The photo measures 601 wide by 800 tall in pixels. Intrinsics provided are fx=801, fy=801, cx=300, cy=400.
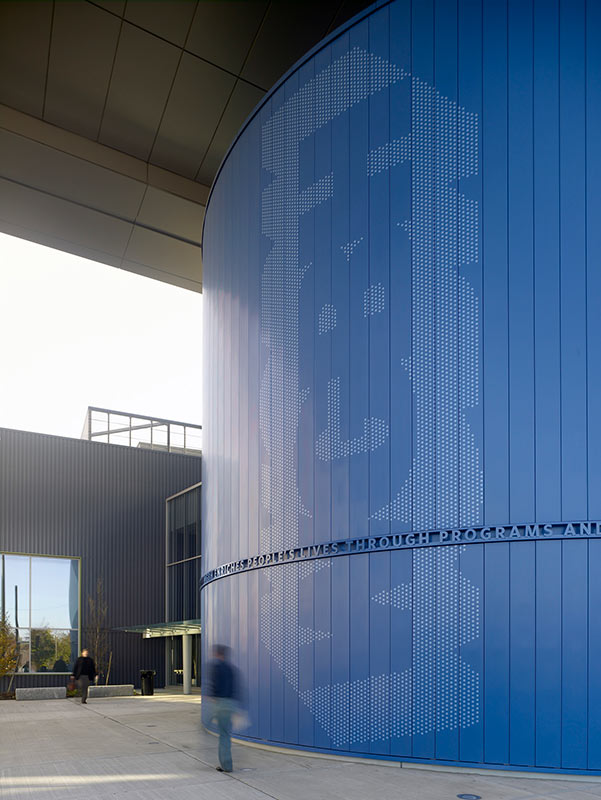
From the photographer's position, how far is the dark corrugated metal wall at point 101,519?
31.6m

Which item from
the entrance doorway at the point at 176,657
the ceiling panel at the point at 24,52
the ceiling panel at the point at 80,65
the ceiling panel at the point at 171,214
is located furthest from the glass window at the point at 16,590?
the ceiling panel at the point at 24,52

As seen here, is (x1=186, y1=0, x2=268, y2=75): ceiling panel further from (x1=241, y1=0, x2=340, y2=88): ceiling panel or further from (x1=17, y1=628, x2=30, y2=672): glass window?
(x1=17, y1=628, x2=30, y2=672): glass window

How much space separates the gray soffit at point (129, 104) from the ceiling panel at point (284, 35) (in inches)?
0.9

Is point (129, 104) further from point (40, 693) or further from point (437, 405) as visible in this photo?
point (40, 693)

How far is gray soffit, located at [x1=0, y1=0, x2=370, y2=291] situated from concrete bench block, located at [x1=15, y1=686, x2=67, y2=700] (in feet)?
48.3

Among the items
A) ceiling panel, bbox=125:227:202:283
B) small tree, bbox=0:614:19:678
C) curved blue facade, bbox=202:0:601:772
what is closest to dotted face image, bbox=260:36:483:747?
curved blue facade, bbox=202:0:601:772

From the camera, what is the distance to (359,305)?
37.7 feet

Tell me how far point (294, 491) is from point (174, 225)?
12.5m

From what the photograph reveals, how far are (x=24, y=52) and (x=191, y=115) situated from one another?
3863mm

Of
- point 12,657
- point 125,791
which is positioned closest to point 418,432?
point 125,791

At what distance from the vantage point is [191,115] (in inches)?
749

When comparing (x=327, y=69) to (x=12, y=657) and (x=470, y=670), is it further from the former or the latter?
(x=12, y=657)

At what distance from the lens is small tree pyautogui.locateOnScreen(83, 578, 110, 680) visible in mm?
31297

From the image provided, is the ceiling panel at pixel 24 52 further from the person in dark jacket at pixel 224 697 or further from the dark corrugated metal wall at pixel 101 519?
the dark corrugated metal wall at pixel 101 519
